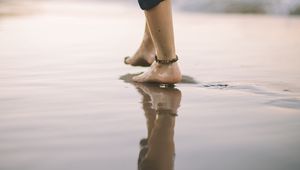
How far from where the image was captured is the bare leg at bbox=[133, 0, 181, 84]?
1.92m

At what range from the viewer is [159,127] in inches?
47.2

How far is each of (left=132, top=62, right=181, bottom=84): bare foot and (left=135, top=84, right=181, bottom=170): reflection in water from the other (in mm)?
95

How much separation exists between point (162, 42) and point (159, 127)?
0.84m

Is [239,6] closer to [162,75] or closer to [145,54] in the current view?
[145,54]

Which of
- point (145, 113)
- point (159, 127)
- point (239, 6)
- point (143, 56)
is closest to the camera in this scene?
point (159, 127)

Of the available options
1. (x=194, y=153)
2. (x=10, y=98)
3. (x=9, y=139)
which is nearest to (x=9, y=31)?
(x=10, y=98)


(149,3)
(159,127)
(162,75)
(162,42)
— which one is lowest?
(159,127)

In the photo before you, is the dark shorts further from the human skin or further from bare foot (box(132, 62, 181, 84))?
bare foot (box(132, 62, 181, 84))

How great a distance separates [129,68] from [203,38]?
153cm

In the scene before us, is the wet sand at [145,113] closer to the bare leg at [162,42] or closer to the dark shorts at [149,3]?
the bare leg at [162,42]

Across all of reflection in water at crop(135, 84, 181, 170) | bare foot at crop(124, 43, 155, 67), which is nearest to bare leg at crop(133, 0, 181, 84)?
reflection in water at crop(135, 84, 181, 170)

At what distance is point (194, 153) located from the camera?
38.6 inches

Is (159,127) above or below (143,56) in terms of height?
below

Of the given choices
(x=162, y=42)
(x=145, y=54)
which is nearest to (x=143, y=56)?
(x=145, y=54)
